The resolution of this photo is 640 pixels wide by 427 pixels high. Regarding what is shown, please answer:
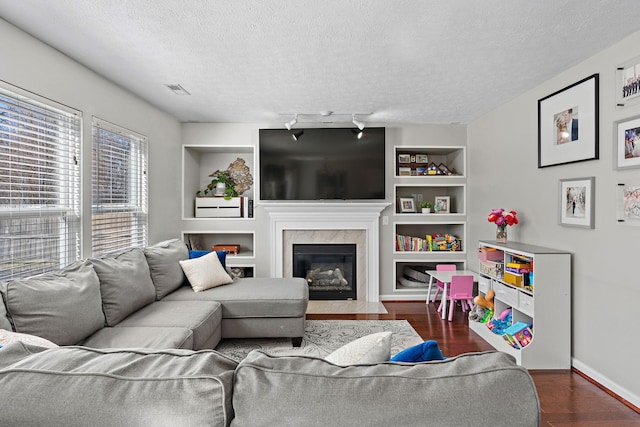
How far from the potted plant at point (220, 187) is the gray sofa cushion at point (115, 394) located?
408 cm

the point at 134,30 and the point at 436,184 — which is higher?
the point at 134,30

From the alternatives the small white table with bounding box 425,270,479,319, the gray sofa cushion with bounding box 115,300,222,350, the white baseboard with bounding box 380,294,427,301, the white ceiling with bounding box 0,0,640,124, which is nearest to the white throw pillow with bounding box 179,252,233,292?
the gray sofa cushion with bounding box 115,300,222,350

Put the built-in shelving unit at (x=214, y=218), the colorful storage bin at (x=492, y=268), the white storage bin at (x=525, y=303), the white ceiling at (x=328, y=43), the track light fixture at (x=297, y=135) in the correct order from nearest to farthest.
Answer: the white ceiling at (x=328, y=43)
the white storage bin at (x=525, y=303)
the colorful storage bin at (x=492, y=268)
the track light fixture at (x=297, y=135)
the built-in shelving unit at (x=214, y=218)

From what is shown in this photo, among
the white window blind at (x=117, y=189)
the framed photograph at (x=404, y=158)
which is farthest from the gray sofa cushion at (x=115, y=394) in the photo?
the framed photograph at (x=404, y=158)

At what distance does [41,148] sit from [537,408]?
3.04m

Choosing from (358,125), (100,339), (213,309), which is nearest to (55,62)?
(100,339)

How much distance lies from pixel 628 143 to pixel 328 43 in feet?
6.80

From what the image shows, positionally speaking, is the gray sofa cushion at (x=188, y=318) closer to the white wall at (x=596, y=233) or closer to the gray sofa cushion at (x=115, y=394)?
the gray sofa cushion at (x=115, y=394)

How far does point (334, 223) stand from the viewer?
481 cm

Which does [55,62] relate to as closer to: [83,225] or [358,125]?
[83,225]

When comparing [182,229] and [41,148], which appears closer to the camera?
[41,148]

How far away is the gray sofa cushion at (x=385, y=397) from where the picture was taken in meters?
0.77

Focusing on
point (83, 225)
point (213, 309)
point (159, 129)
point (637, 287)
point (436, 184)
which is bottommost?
point (213, 309)

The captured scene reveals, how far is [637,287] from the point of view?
2.31 m
